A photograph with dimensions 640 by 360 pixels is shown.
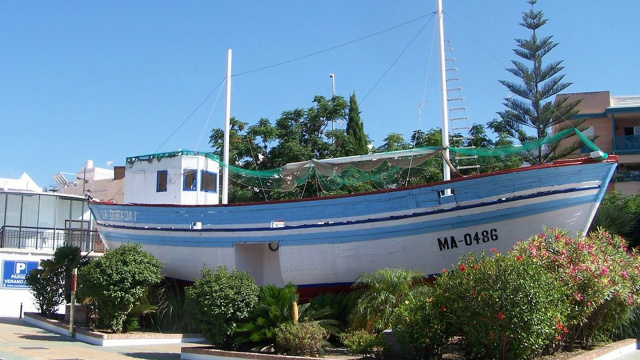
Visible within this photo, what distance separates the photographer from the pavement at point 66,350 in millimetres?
12305

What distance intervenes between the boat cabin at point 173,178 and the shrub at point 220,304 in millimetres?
7729

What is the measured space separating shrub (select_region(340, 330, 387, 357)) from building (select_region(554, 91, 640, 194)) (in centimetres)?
2293

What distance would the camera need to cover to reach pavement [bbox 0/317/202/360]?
12.6m

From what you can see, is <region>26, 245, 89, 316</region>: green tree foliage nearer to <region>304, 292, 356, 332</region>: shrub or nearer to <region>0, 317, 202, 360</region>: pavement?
<region>0, 317, 202, 360</region>: pavement

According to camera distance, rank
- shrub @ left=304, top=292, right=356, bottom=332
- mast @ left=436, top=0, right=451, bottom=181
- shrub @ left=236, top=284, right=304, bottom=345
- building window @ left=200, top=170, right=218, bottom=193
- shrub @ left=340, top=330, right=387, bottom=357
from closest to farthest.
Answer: shrub @ left=340, top=330, right=387, bottom=357
shrub @ left=236, top=284, right=304, bottom=345
shrub @ left=304, top=292, right=356, bottom=332
mast @ left=436, top=0, right=451, bottom=181
building window @ left=200, top=170, right=218, bottom=193

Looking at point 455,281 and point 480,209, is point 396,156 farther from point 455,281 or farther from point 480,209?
point 455,281

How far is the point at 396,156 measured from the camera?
16625 mm

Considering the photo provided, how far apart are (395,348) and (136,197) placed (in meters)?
12.5

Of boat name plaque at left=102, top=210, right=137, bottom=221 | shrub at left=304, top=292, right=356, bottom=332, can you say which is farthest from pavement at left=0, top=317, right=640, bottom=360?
boat name plaque at left=102, top=210, right=137, bottom=221

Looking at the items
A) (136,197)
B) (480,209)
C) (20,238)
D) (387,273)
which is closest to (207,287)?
(387,273)

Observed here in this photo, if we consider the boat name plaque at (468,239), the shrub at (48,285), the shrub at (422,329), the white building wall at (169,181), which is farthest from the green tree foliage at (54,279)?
the shrub at (422,329)

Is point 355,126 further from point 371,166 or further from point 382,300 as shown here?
point 382,300

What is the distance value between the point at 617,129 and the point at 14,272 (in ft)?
92.8

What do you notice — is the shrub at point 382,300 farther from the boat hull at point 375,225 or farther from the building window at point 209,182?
the building window at point 209,182
